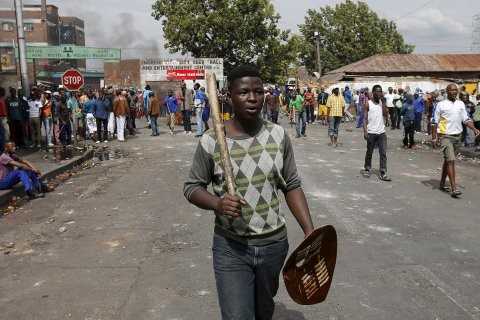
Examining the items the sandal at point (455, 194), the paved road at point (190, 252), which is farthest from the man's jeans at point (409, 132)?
the sandal at point (455, 194)

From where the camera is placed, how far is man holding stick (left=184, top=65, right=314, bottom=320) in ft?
8.46

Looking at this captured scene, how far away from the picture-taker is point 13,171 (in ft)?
28.8

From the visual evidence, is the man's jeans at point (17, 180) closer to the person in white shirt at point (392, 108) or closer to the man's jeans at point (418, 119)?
the man's jeans at point (418, 119)

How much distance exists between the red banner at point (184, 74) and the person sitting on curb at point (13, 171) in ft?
80.8

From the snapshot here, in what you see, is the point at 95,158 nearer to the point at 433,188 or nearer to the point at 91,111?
the point at 91,111

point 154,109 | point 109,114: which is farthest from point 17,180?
point 154,109

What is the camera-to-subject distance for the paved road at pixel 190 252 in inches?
164

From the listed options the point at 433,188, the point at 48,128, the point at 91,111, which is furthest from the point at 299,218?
the point at 91,111

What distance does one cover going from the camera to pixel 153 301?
4262mm

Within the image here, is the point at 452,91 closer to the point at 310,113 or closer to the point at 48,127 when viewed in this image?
the point at 48,127

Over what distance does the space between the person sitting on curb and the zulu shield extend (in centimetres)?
723

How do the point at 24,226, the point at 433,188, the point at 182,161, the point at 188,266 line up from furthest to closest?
the point at 182,161
the point at 433,188
the point at 24,226
the point at 188,266

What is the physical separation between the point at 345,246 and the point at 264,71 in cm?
3618

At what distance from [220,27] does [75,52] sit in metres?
10.5
